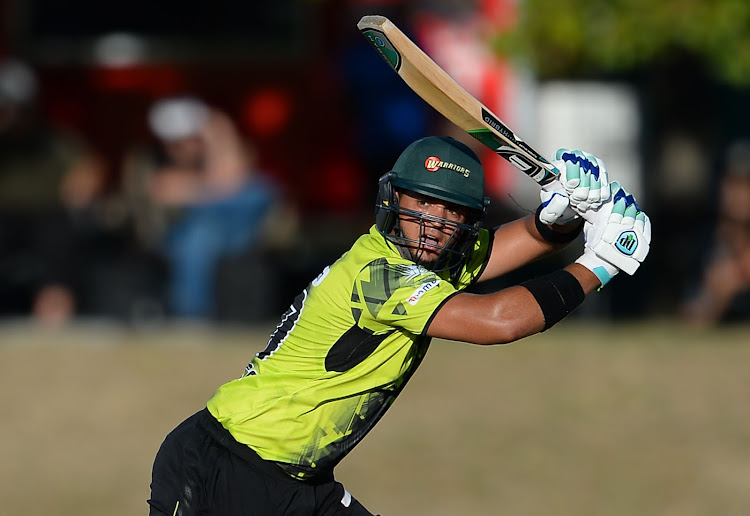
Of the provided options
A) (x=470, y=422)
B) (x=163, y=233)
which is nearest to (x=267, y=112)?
(x=163, y=233)

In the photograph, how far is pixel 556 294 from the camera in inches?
169

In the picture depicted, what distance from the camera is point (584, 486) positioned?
28.1 ft

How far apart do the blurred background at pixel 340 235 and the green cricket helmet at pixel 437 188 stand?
142 inches

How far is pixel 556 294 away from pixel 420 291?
1.38ft

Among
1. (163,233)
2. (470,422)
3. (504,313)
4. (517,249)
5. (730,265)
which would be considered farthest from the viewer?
(163,233)

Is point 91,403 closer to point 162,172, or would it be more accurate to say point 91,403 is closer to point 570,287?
point 162,172

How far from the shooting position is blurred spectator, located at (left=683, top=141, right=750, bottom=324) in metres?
9.63

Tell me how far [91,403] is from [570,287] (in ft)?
18.8

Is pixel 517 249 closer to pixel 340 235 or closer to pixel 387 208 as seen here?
pixel 387 208

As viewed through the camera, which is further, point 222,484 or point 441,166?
point 222,484

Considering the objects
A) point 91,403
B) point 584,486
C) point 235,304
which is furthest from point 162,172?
point 584,486

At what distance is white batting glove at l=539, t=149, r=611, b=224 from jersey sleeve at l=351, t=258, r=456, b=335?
1.66 ft

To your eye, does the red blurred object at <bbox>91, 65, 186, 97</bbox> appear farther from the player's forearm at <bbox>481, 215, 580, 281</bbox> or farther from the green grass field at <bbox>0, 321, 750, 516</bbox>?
the player's forearm at <bbox>481, 215, 580, 281</bbox>

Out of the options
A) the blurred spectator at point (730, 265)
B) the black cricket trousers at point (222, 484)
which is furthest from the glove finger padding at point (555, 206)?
the blurred spectator at point (730, 265)
